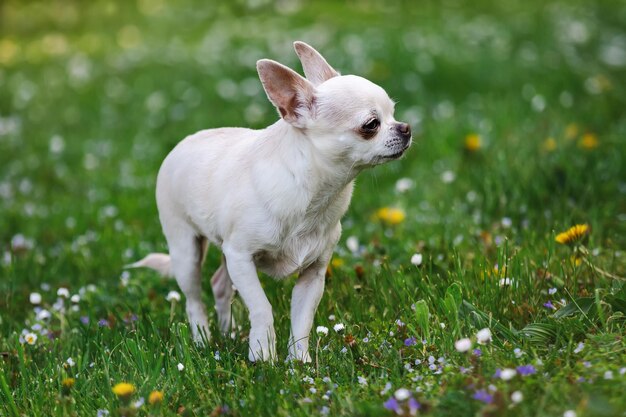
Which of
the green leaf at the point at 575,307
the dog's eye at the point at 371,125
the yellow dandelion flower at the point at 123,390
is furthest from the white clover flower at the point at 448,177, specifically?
the yellow dandelion flower at the point at 123,390

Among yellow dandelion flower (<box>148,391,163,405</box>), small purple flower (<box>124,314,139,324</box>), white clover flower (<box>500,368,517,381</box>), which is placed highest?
white clover flower (<box>500,368,517,381</box>)

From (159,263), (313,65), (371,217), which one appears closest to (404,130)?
(313,65)

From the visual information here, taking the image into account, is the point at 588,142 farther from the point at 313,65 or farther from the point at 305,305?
the point at 305,305

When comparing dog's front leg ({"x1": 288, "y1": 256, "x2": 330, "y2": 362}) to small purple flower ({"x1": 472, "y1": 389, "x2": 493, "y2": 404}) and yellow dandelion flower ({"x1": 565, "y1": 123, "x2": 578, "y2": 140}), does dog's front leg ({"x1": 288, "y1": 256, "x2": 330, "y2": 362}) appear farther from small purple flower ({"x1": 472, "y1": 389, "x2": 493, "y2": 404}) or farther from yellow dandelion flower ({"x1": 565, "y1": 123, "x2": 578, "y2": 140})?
yellow dandelion flower ({"x1": 565, "y1": 123, "x2": 578, "y2": 140})

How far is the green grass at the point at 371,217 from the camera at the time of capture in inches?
117

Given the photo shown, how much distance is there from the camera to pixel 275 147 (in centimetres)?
331

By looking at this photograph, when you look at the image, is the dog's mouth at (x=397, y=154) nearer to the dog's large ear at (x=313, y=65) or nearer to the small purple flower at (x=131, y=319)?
the dog's large ear at (x=313, y=65)

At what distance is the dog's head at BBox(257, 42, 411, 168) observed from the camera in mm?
3090

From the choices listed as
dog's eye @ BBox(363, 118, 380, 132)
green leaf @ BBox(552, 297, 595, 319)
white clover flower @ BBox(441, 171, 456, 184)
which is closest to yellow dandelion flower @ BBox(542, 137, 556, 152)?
white clover flower @ BBox(441, 171, 456, 184)

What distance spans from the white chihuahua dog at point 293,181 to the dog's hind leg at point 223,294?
316mm

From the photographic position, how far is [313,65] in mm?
3441

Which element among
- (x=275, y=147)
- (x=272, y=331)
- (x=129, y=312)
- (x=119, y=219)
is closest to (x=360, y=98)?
(x=275, y=147)

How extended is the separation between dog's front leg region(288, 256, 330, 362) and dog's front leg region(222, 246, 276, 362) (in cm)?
10

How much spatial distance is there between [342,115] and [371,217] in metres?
2.28
